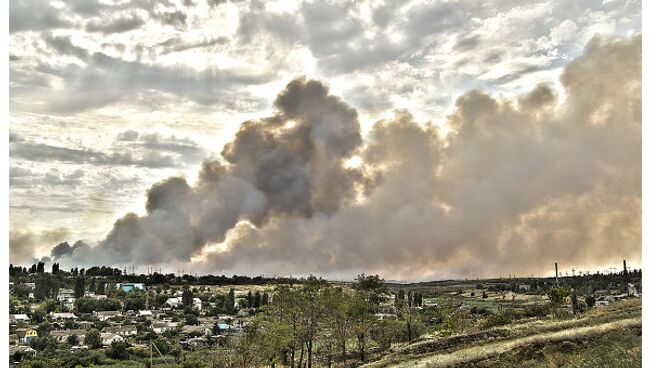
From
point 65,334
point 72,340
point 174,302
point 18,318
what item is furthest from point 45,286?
point 174,302

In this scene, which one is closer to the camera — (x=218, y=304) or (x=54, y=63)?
(x=54, y=63)

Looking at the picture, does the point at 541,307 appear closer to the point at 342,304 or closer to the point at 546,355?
the point at 342,304

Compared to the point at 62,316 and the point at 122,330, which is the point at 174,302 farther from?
the point at 62,316

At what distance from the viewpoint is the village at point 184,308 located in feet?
82.4

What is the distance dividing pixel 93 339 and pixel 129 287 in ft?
45.6

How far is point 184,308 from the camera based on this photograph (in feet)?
138

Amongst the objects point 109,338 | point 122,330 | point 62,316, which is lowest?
point 109,338

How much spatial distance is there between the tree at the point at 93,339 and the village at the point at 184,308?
61mm

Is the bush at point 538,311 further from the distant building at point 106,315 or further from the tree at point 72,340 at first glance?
the distant building at point 106,315

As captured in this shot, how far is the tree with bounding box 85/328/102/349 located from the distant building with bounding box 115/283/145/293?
→ 12.1 m

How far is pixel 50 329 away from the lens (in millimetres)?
33031

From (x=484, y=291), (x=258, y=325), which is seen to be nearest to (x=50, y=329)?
(x=258, y=325)

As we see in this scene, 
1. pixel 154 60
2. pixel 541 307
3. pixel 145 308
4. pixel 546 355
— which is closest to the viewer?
pixel 546 355

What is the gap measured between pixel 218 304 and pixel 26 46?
33.6m
